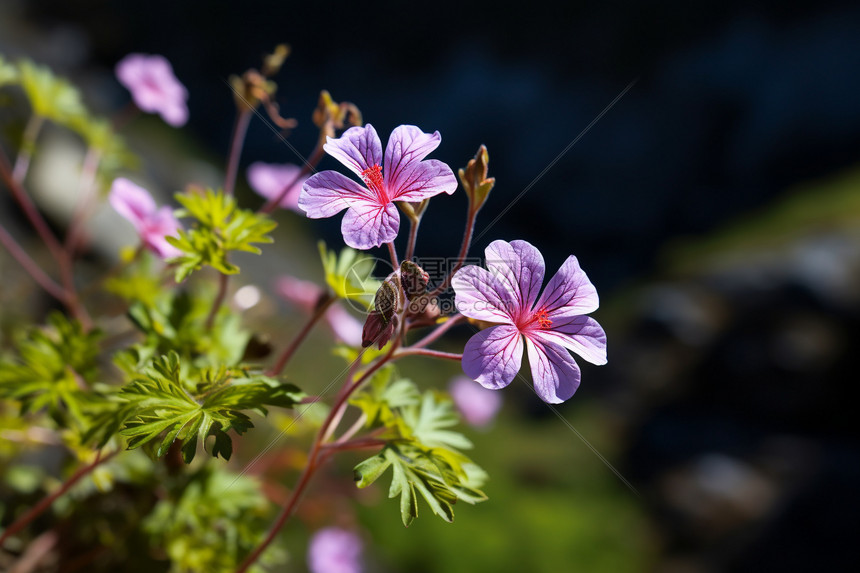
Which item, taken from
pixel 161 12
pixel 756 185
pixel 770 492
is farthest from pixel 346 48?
pixel 770 492

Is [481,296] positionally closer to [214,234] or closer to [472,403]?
[214,234]

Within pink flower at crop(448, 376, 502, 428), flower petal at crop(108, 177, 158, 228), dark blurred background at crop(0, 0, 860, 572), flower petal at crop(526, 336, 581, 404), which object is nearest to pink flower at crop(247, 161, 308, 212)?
flower petal at crop(108, 177, 158, 228)

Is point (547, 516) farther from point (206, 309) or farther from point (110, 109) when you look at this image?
point (110, 109)

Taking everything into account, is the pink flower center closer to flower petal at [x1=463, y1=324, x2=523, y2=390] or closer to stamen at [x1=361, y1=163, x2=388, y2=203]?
stamen at [x1=361, y1=163, x2=388, y2=203]

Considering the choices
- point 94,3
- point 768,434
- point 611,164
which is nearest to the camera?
point 768,434

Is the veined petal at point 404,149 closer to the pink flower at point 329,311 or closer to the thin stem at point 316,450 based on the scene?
the thin stem at point 316,450

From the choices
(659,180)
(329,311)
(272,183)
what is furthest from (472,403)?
(659,180)
